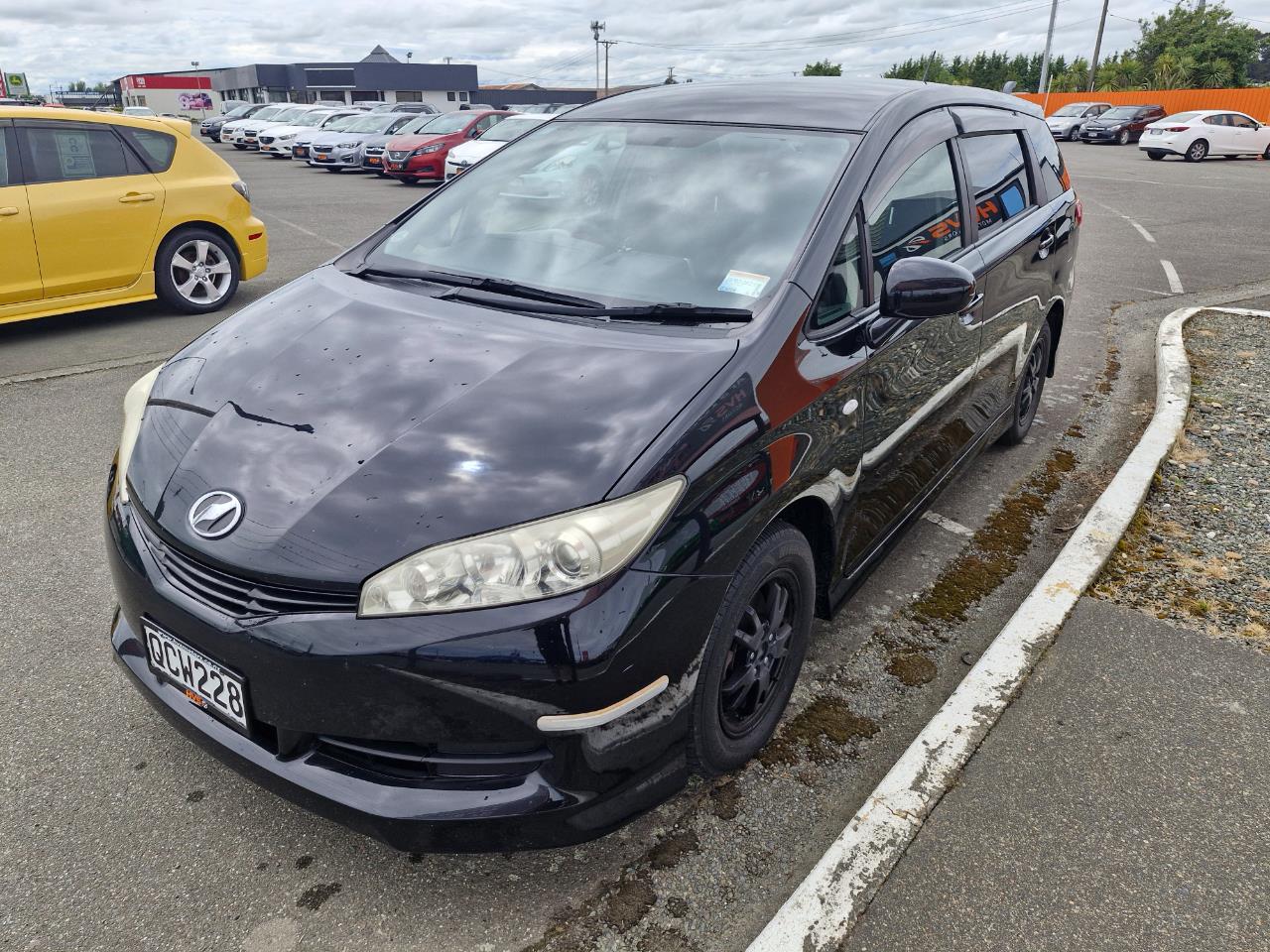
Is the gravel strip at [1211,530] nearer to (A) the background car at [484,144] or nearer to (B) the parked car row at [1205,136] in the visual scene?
(A) the background car at [484,144]

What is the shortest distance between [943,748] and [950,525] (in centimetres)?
170

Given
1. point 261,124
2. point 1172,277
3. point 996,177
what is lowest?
point 1172,277

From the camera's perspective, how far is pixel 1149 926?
2.10 metres

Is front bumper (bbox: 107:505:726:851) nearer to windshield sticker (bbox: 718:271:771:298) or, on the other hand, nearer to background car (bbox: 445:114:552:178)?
windshield sticker (bbox: 718:271:771:298)

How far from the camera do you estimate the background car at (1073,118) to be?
36.7 m

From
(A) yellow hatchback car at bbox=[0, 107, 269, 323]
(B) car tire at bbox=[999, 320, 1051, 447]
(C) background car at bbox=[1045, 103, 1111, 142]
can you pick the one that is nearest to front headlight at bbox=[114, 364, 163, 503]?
(B) car tire at bbox=[999, 320, 1051, 447]

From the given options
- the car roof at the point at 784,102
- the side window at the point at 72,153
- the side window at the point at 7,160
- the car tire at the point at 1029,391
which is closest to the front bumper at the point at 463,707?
the car roof at the point at 784,102

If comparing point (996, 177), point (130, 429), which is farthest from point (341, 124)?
point (130, 429)

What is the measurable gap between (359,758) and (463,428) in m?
0.75

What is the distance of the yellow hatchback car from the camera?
613 centimetres

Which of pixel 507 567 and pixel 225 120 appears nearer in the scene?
pixel 507 567

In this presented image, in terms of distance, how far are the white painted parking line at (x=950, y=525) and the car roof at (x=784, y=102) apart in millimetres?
1726

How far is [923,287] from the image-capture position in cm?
265

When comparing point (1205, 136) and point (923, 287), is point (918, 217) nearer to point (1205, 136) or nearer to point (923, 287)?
point (923, 287)
